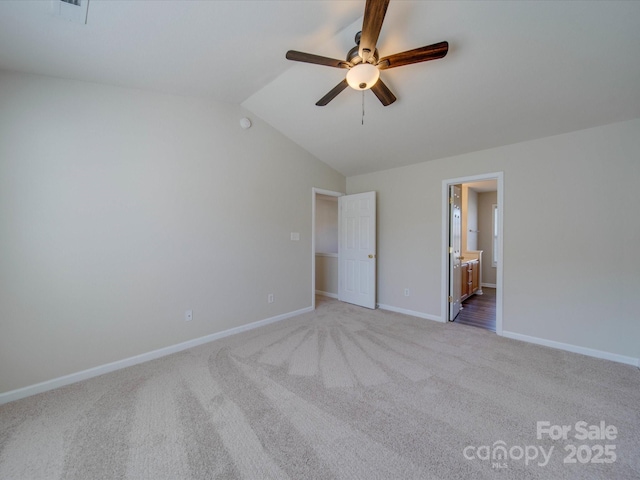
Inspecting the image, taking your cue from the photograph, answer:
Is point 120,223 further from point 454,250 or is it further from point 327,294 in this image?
point 454,250

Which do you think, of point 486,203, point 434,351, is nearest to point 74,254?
point 434,351

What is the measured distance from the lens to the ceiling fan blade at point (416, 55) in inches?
68.5

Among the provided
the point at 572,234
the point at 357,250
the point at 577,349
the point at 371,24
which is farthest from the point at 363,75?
the point at 577,349

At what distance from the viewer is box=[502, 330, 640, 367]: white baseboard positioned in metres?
2.56

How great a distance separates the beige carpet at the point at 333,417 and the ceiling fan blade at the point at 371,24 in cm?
261

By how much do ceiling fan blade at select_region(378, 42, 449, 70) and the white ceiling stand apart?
0.36 m

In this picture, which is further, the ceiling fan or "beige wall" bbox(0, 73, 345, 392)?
"beige wall" bbox(0, 73, 345, 392)

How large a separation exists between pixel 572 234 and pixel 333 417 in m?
3.21

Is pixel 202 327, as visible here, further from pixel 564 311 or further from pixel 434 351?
pixel 564 311

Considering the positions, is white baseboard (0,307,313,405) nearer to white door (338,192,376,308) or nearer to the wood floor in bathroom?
white door (338,192,376,308)

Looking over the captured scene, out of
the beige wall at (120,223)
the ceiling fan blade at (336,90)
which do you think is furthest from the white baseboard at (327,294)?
the ceiling fan blade at (336,90)

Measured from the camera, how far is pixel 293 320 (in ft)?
12.7

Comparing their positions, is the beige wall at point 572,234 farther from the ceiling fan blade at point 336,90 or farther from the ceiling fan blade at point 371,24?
the ceiling fan blade at point 371,24

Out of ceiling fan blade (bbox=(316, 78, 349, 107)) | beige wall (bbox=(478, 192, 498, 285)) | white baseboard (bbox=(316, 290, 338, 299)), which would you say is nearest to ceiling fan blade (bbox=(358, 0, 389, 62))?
ceiling fan blade (bbox=(316, 78, 349, 107))
